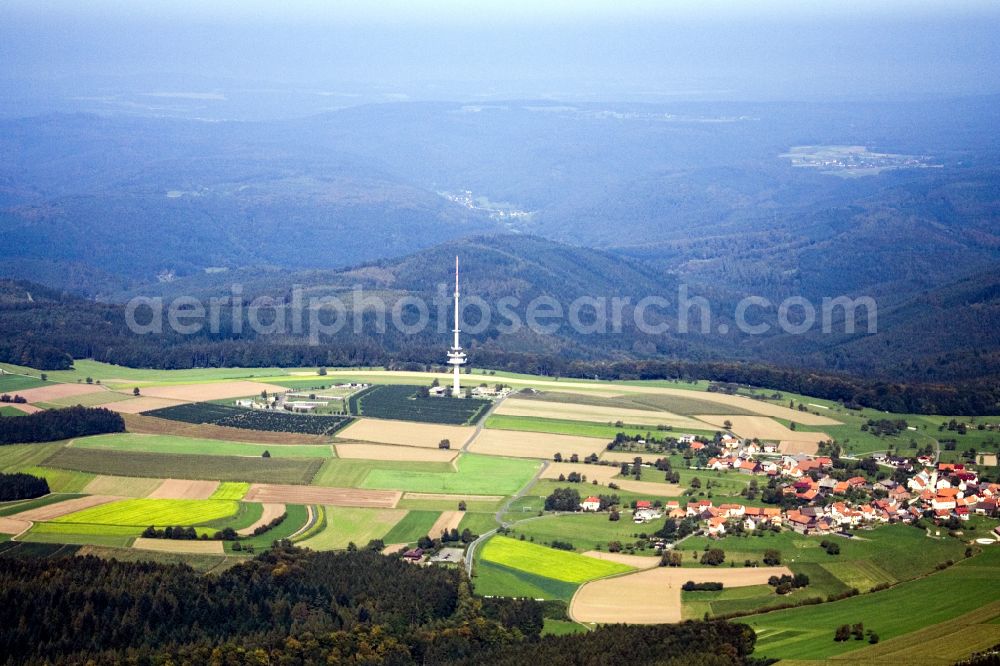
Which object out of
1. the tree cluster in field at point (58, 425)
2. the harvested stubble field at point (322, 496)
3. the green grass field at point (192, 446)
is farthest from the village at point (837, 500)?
the tree cluster in field at point (58, 425)

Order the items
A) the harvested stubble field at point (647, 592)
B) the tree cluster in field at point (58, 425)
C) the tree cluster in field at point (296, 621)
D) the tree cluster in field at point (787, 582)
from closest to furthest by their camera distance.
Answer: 1. the tree cluster in field at point (296, 621)
2. the harvested stubble field at point (647, 592)
3. the tree cluster in field at point (787, 582)
4. the tree cluster in field at point (58, 425)

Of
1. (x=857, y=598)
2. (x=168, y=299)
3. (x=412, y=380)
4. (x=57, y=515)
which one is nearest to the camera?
(x=857, y=598)

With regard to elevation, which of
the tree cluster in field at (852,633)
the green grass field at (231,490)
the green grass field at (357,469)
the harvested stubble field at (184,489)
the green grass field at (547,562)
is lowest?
the green grass field at (547,562)

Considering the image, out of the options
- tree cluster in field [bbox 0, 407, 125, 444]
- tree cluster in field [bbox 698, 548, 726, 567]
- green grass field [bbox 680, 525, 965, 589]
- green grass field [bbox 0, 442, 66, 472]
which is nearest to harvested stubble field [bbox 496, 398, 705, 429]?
tree cluster in field [bbox 0, 407, 125, 444]

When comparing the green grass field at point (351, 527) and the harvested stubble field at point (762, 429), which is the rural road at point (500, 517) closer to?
the green grass field at point (351, 527)

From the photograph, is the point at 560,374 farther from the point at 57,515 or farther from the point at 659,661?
the point at 659,661

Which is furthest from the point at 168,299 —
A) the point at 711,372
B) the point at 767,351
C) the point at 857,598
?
the point at 857,598

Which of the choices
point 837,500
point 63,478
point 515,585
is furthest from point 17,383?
point 837,500
